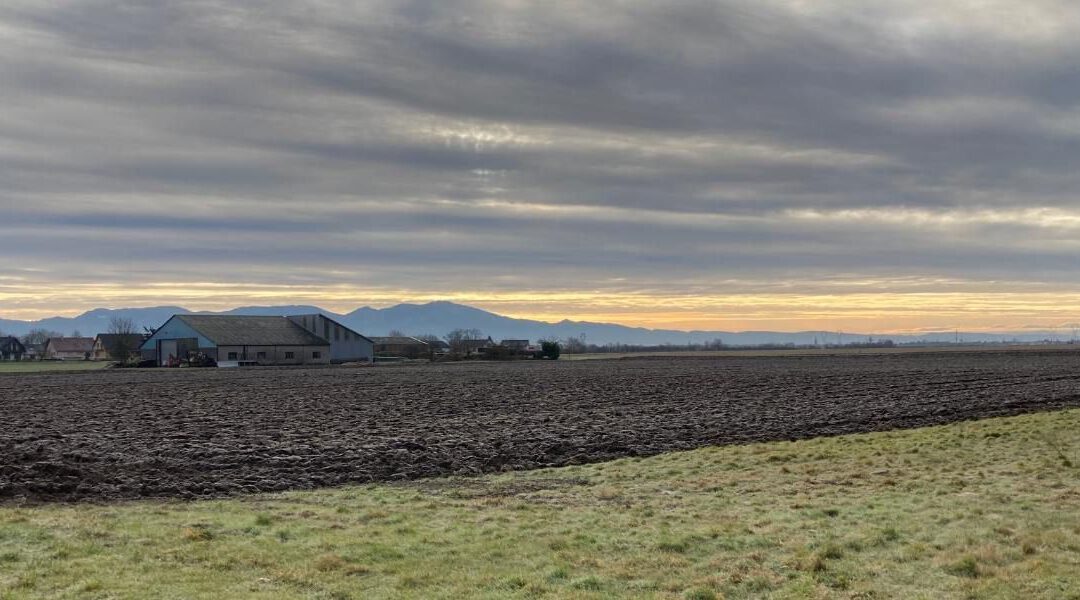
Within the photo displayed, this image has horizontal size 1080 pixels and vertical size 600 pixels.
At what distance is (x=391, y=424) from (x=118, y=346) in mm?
124101

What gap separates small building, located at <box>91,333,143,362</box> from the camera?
13438cm

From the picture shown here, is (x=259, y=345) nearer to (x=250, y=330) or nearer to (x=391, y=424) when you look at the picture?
(x=250, y=330)

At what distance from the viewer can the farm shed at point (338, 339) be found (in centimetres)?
13362

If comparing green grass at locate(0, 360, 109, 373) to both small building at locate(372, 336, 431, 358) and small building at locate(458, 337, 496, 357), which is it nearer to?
small building at locate(372, 336, 431, 358)

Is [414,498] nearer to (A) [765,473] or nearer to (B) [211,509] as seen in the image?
(B) [211,509]

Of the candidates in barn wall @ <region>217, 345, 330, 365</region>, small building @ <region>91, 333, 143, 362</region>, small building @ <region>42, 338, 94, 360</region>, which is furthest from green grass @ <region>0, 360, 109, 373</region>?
small building @ <region>42, 338, 94, 360</region>

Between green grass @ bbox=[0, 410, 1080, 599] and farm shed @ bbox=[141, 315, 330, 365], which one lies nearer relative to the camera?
green grass @ bbox=[0, 410, 1080, 599]

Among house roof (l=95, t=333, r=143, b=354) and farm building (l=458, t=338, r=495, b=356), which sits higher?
house roof (l=95, t=333, r=143, b=354)

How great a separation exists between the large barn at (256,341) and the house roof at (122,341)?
13.6 meters

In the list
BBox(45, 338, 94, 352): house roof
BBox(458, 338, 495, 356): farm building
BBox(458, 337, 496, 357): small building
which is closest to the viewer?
BBox(458, 337, 496, 357): small building

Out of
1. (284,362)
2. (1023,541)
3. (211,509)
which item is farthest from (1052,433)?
(284,362)

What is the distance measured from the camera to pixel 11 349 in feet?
635

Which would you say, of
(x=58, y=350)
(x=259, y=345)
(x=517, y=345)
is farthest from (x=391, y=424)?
(x=58, y=350)

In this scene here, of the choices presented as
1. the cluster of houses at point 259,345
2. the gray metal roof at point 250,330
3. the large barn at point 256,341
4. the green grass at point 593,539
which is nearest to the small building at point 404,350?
the cluster of houses at point 259,345
